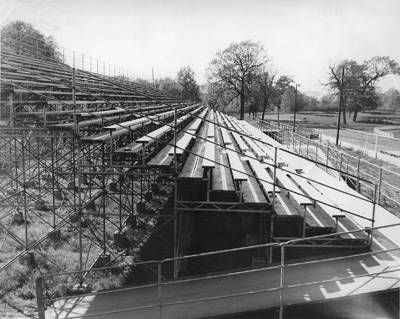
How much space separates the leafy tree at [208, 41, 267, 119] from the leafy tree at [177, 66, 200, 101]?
51.4 ft

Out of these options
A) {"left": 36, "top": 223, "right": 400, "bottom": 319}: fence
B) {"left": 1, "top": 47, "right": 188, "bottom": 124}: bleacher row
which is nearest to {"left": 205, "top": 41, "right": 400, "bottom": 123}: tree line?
{"left": 1, "top": 47, "right": 188, "bottom": 124}: bleacher row

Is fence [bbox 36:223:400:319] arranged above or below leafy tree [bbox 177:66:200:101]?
below

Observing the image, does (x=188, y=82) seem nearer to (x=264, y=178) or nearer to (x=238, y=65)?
(x=238, y=65)

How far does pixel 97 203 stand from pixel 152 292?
8.73m

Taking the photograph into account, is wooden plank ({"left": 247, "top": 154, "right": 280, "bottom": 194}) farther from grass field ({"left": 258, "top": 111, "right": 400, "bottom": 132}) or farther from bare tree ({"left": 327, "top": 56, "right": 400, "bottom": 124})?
bare tree ({"left": 327, "top": 56, "right": 400, "bottom": 124})

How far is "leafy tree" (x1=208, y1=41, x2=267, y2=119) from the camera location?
152 ft

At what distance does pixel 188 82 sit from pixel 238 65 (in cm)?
1933

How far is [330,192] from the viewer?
32.2 feet

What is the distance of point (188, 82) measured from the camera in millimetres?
64750

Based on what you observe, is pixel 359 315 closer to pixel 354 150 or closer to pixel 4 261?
pixel 4 261

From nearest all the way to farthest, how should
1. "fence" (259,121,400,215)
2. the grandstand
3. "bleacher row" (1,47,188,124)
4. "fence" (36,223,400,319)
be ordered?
"fence" (36,223,400,319)
the grandstand
"bleacher row" (1,47,188,124)
"fence" (259,121,400,215)

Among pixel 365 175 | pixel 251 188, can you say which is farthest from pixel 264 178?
pixel 365 175

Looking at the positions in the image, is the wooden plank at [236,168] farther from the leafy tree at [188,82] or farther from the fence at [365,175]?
the leafy tree at [188,82]

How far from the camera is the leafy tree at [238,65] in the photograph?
46.2 m
